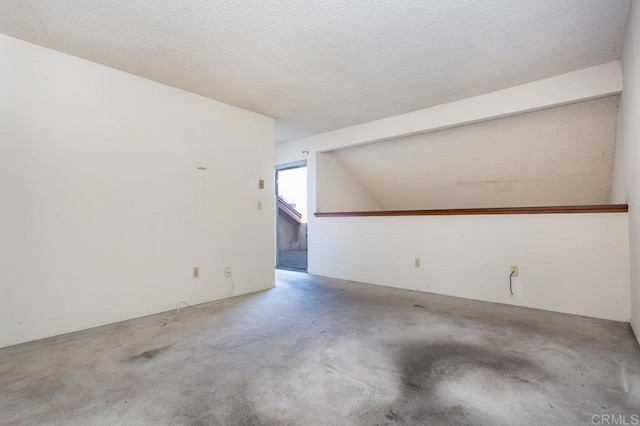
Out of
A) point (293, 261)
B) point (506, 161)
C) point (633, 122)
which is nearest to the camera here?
point (633, 122)

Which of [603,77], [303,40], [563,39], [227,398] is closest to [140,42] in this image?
[303,40]

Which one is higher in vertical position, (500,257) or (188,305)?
(500,257)

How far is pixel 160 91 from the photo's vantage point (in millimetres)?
2996

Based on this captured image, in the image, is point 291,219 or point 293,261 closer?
point 293,261

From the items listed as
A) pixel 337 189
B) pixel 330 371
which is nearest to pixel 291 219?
pixel 337 189

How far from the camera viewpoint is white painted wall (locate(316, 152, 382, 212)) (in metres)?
4.87

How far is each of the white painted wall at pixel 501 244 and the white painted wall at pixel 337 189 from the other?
1.25ft

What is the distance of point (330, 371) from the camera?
1771 millimetres

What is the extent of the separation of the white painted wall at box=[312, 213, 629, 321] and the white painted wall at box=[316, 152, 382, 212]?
1.87 feet

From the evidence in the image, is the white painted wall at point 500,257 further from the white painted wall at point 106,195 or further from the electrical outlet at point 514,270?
the white painted wall at point 106,195

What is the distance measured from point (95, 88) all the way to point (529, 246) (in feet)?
13.7

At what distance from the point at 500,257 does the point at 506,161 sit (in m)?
1.32

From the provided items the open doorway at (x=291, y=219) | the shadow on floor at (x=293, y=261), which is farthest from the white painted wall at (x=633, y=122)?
the open doorway at (x=291, y=219)

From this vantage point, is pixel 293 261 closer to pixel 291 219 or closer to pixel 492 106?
pixel 291 219
